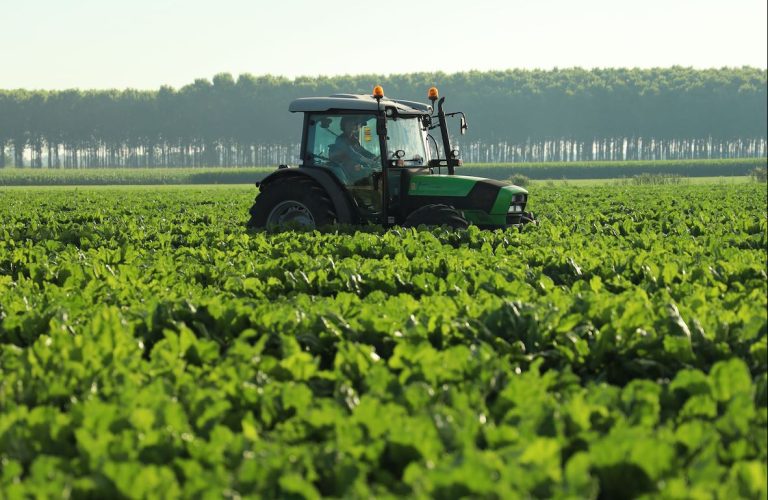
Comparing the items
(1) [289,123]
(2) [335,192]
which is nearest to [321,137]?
(2) [335,192]

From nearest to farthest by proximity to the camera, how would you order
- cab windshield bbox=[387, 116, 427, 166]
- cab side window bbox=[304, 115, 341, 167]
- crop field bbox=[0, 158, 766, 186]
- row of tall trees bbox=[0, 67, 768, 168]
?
cab windshield bbox=[387, 116, 427, 166]
cab side window bbox=[304, 115, 341, 167]
crop field bbox=[0, 158, 766, 186]
row of tall trees bbox=[0, 67, 768, 168]

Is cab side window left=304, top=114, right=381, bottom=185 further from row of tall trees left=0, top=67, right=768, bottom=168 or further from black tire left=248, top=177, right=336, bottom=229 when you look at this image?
row of tall trees left=0, top=67, right=768, bottom=168

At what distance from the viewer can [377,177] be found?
13.3m

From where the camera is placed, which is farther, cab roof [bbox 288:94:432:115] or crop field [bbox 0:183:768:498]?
cab roof [bbox 288:94:432:115]

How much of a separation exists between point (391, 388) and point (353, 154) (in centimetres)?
977

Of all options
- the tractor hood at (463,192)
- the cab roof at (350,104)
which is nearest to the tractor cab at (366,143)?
the cab roof at (350,104)

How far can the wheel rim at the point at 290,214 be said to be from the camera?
45.5 ft

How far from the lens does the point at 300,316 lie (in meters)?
5.38

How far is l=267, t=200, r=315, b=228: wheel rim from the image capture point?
13.9 m

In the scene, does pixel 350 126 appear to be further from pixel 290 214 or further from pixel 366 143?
pixel 290 214

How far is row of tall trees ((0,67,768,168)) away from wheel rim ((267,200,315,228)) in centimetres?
11782

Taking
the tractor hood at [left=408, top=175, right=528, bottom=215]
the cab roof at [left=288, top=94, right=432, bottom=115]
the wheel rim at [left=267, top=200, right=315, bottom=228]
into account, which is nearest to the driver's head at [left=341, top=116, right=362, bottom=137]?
the cab roof at [left=288, top=94, right=432, bottom=115]

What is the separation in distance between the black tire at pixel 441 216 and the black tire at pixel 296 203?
1.33 m

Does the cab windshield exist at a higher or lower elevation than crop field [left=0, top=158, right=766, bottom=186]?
higher
